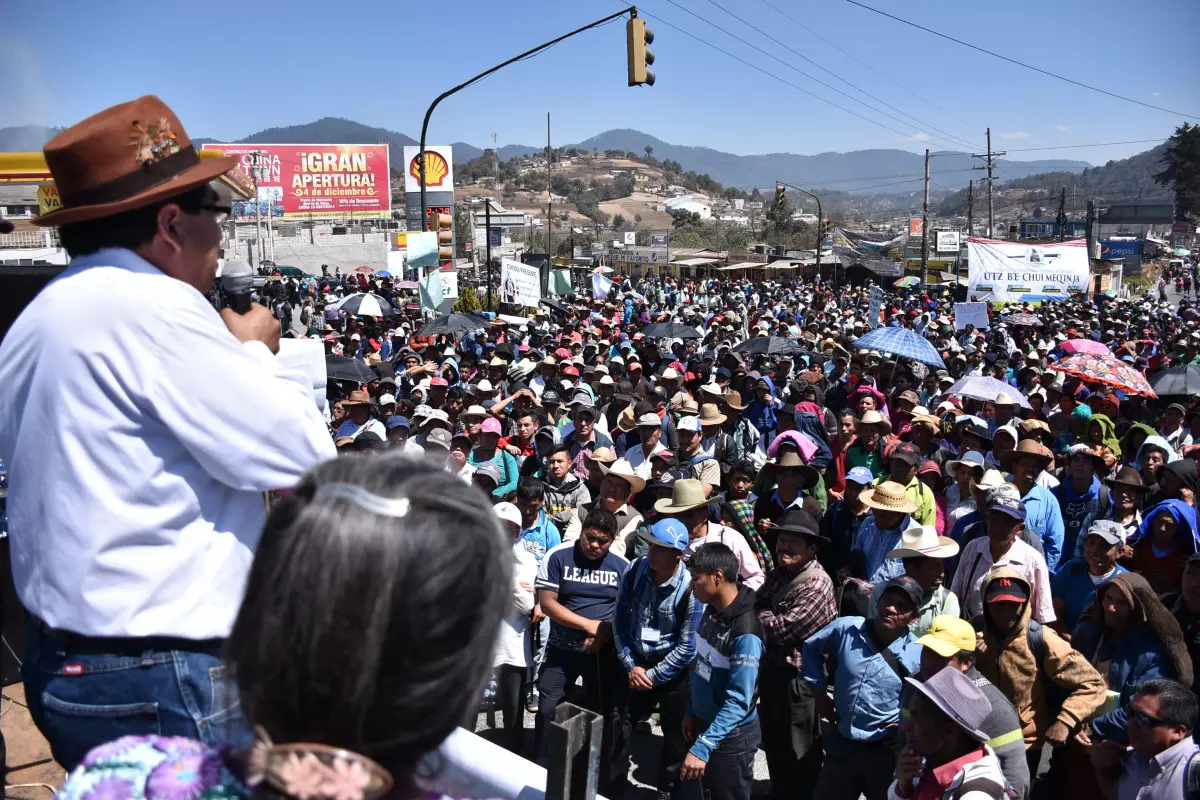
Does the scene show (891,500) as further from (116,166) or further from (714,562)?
(116,166)

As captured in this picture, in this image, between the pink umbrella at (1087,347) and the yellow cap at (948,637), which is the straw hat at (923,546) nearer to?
the yellow cap at (948,637)

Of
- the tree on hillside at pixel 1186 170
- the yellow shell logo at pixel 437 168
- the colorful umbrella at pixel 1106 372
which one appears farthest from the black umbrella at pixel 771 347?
the tree on hillside at pixel 1186 170

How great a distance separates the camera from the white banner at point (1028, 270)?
18.0 metres

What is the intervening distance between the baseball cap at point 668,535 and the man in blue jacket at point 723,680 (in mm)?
332

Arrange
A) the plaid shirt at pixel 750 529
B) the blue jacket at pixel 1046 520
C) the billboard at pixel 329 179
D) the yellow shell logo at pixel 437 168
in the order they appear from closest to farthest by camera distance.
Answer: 1. the plaid shirt at pixel 750 529
2. the blue jacket at pixel 1046 520
3. the yellow shell logo at pixel 437 168
4. the billboard at pixel 329 179

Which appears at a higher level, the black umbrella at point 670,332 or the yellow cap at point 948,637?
the black umbrella at point 670,332

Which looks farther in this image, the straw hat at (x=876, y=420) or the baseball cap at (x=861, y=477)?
the straw hat at (x=876, y=420)

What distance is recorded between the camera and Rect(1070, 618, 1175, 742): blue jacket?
4.22m

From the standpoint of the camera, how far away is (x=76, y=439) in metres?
1.35

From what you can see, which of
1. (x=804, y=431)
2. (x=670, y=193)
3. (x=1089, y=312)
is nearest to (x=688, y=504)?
(x=804, y=431)

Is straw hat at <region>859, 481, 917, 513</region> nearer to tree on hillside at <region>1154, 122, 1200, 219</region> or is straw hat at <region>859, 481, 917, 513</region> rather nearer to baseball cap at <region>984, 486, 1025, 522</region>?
baseball cap at <region>984, 486, 1025, 522</region>

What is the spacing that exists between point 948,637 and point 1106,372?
6778 mm

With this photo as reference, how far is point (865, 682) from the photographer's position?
4281 mm

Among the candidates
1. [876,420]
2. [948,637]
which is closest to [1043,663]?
[948,637]
